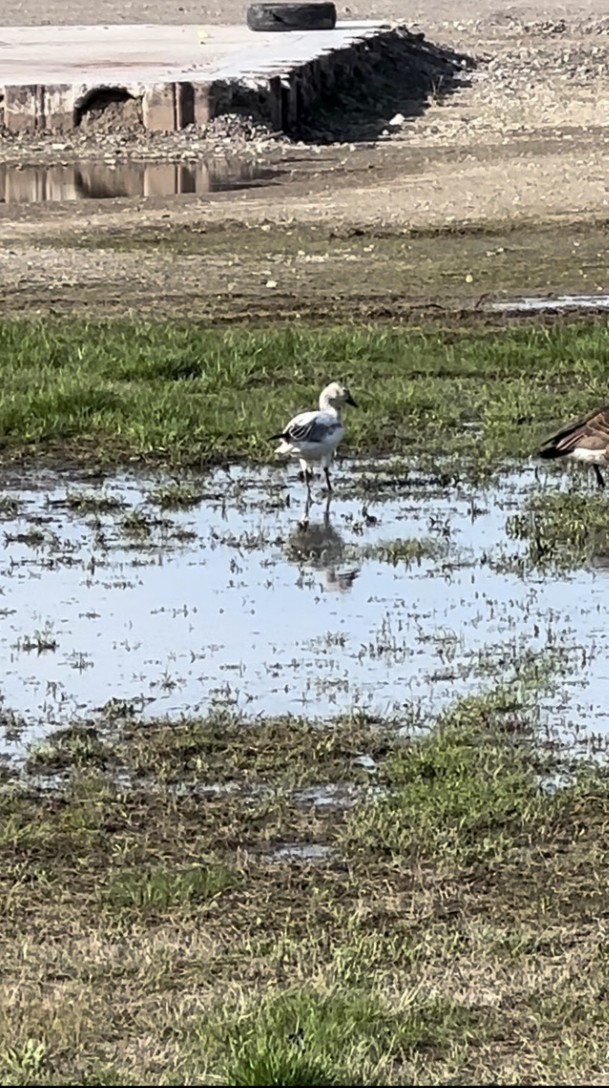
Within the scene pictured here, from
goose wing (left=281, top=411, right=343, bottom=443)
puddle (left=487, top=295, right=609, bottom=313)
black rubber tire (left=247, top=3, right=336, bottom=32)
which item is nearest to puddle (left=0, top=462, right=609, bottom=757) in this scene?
goose wing (left=281, top=411, right=343, bottom=443)

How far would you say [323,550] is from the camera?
9.81 meters

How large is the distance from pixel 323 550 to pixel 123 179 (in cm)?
1656

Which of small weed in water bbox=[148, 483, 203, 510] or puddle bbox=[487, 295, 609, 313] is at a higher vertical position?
small weed in water bbox=[148, 483, 203, 510]

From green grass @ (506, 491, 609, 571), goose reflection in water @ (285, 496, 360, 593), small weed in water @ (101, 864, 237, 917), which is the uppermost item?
small weed in water @ (101, 864, 237, 917)

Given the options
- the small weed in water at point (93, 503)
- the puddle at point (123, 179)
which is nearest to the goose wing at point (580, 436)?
the small weed in water at point (93, 503)

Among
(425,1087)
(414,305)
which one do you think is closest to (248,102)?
(414,305)

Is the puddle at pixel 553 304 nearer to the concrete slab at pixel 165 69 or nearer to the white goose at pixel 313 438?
the white goose at pixel 313 438

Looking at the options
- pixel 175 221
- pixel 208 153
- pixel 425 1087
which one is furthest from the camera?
pixel 208 153

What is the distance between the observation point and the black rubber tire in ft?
146

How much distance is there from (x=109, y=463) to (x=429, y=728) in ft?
15.2

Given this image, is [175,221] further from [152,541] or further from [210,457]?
[152,541]

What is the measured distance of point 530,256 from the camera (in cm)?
1839

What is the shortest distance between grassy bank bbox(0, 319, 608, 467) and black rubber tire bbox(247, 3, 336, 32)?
30.5 metres

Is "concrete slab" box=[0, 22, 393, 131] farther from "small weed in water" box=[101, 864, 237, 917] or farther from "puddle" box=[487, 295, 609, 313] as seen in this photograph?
"small weed in water" box=[101, 864, 237, 917]
